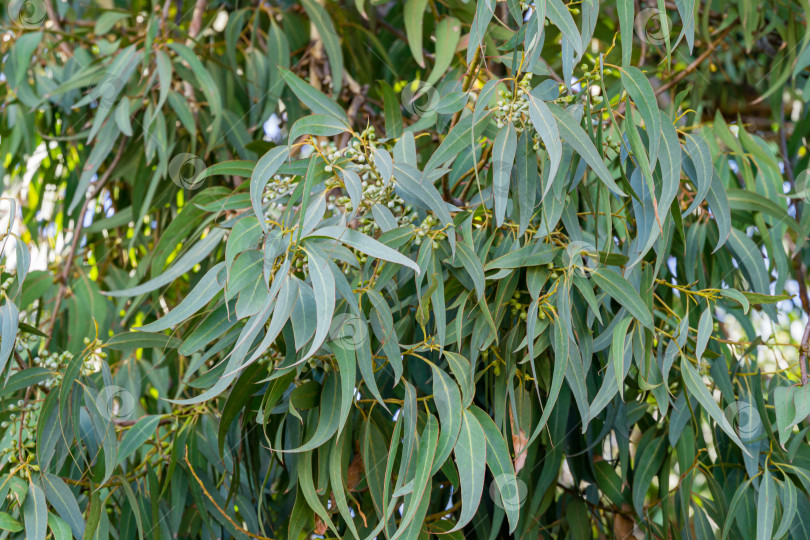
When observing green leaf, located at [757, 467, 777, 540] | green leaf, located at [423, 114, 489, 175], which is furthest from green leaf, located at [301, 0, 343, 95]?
green leaf, located at [757, 467, 777, 540]

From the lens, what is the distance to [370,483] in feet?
2.72

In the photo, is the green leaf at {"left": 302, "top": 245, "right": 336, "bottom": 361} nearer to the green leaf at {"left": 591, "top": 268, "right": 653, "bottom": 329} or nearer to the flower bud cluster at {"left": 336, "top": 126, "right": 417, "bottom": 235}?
the flower bud cluster at {"left": 336, "top": 126, "right": 417, "bottom": 235}

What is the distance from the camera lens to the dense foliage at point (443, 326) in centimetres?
74

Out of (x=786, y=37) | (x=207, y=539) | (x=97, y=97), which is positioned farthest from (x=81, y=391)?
(x=786, y=37)

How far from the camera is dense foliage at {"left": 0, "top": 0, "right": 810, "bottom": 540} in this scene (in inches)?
29.2

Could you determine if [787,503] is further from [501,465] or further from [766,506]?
[501,465]

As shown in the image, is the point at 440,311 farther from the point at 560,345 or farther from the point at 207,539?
the point at 207,539

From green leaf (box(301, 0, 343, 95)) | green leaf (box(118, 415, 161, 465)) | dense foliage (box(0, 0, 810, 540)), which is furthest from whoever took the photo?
green leaf (box(301, 0, 343, 95))

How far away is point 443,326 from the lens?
0.76m

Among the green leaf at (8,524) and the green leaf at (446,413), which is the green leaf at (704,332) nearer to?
the green leaf at (446,413)

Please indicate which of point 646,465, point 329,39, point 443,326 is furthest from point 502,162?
point 329,39

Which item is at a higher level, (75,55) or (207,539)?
(75,55)

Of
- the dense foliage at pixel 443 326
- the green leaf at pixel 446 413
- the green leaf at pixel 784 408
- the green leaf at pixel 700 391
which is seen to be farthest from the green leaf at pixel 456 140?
the green leaf at pixel 784 408

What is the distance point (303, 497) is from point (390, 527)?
4.0 inches
